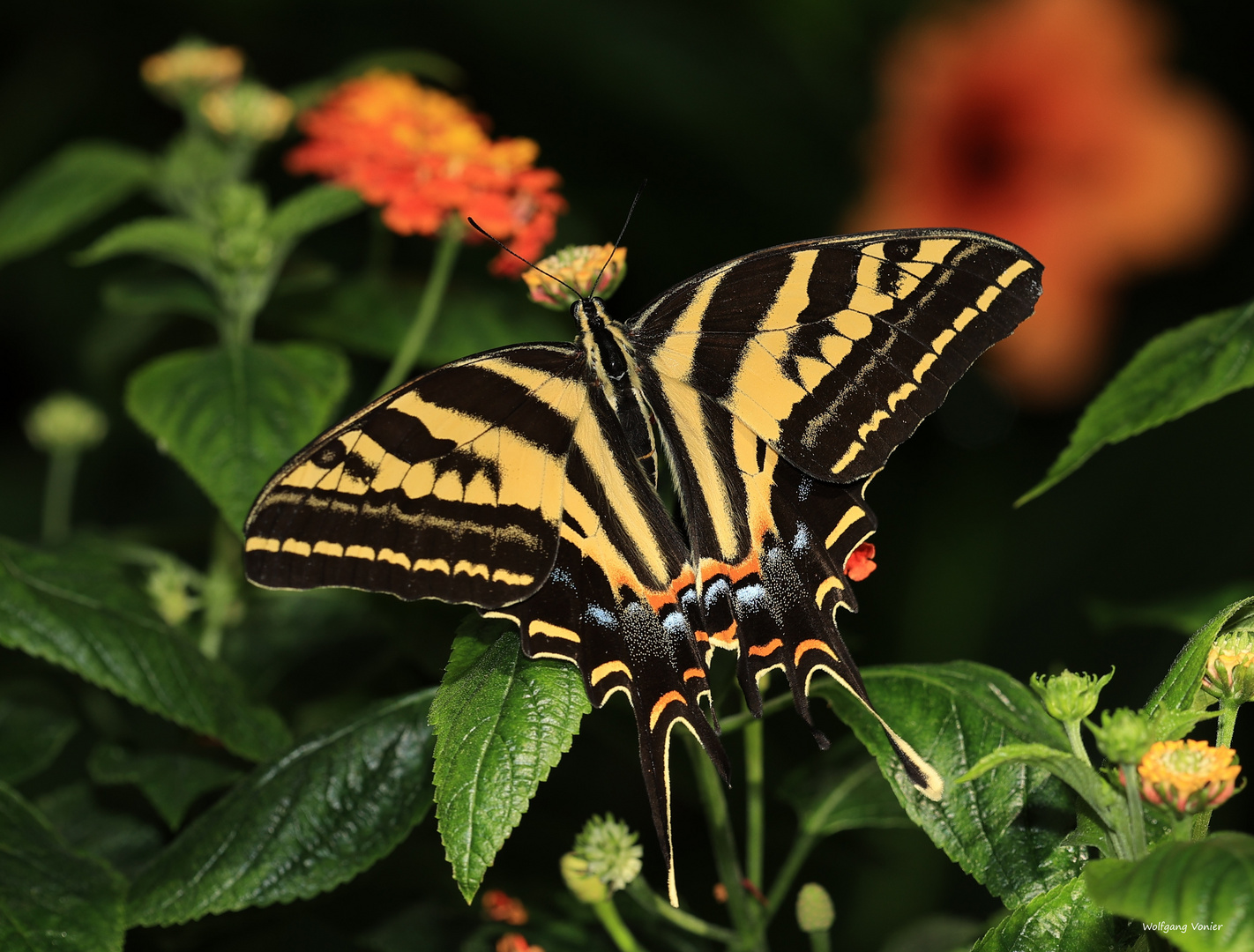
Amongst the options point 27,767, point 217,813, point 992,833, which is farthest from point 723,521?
point 27,767

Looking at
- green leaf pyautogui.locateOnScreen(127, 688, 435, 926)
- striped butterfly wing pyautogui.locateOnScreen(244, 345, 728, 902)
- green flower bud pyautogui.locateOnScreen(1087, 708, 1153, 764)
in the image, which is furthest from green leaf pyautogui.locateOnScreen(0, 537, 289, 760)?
green flower bud pyautogui.locateOnScreen(1087, 708, 1153, 764)

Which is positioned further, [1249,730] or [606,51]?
[606,51]

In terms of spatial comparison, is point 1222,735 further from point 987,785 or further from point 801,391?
point 801,391

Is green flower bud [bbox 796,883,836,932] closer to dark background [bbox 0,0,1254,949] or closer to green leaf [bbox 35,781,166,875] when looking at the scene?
green leaf [bbox 35,781,166,875]

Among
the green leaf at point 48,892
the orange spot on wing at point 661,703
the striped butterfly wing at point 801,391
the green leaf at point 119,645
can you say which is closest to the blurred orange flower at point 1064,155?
the striped butterfly wing at point 801,391

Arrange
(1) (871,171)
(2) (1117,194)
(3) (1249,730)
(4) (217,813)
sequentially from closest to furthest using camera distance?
(4) (217,813) → (3) (1249,730) → (2) (1117,194) → (1) (871,171)

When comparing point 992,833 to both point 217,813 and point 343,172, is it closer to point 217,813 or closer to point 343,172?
point 217,813

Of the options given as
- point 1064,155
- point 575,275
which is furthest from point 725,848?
point 1064,155
